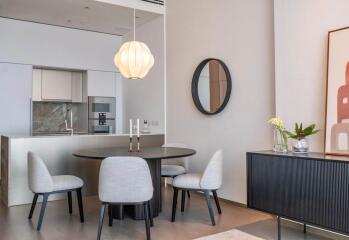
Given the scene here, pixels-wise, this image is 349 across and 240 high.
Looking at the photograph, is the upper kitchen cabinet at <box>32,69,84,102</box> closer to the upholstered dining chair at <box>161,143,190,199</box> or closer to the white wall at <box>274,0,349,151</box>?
the upholstered dining chair at <box>161,143,190,199</box>

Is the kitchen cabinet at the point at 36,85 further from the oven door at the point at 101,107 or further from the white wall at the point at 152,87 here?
the white wall at the point at 152,87

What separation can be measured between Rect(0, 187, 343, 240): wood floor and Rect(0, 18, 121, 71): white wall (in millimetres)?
3074

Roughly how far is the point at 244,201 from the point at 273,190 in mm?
1150

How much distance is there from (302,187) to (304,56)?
4.38 feet

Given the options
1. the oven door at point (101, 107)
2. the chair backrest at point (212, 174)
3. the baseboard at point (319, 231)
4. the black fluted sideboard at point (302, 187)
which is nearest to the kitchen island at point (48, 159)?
the oven door at point (101, 107)

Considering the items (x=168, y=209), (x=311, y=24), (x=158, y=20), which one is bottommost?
(x=168, y=209)

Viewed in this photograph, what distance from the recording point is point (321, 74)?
3.02 metres

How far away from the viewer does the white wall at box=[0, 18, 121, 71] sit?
579 cm

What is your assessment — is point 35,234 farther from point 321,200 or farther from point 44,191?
point 321,200

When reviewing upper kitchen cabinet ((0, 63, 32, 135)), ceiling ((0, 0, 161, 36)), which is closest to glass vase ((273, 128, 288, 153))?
ceiling ((0, 0, 161, 36))

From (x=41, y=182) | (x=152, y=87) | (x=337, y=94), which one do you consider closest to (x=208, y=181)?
(x=337, y=94)

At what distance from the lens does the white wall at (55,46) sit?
19.0 ft

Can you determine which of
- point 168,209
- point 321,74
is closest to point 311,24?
point 321,74

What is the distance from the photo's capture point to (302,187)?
2.70 metres
